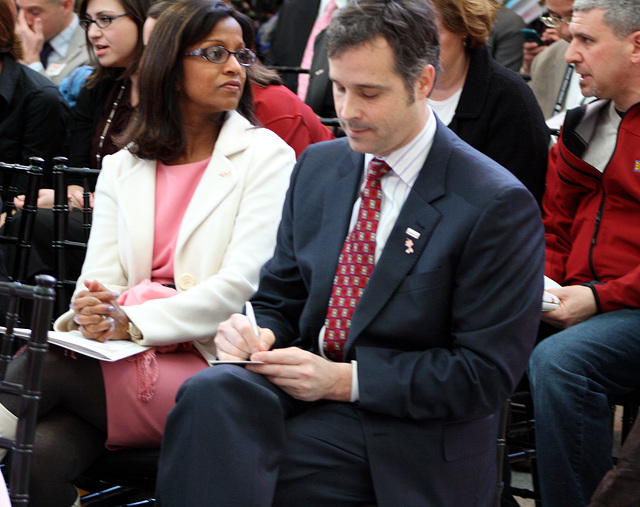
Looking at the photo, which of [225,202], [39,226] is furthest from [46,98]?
[225,202]

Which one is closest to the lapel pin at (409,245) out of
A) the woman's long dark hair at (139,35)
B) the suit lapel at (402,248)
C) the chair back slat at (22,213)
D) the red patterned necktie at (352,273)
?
the suit lapel at (402,248)

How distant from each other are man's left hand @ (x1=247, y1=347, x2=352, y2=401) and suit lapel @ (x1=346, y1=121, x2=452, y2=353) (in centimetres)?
8

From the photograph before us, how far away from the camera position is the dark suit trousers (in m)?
1.85

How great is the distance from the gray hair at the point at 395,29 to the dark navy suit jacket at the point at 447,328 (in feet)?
0.66

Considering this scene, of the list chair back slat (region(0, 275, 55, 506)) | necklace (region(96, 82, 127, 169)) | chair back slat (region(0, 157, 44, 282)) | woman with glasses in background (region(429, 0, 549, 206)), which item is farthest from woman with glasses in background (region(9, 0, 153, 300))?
chair back slat (region(0, 275, 55, 506))

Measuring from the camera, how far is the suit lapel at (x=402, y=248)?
2.00 m

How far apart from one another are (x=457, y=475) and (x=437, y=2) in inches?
65.2

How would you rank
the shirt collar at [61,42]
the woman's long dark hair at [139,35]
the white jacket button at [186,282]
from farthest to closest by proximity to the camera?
1. the shirt collar at [61,42]
2. the woman's long dark hair at [139,35]
3. the white jacket button at [186,282]

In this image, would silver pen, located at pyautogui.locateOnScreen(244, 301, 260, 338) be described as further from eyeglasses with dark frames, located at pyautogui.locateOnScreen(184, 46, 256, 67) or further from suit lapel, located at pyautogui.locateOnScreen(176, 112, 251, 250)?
eyeglasses with dark frames, located at pyautogui.locateOnScreen(184, 46, 256, 67)

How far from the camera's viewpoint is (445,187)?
2033 mm

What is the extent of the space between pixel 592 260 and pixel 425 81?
972 mm

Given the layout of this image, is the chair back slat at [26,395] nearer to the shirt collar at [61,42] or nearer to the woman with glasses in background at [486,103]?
the woman with glasses in background at [486,103]

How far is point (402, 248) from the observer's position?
201 cm

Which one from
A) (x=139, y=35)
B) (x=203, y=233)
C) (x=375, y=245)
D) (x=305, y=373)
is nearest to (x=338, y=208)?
(x=375, y=245)
